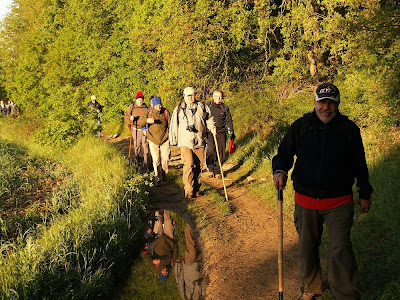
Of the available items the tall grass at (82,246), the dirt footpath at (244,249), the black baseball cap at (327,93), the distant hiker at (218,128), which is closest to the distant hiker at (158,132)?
the tall grass at (82,246)

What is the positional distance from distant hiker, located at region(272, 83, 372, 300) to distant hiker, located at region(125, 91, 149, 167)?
7191mm

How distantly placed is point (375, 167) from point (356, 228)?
182 cm

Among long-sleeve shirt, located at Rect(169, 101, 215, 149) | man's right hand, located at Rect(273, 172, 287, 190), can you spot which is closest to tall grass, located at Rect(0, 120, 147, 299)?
long-sleeve shirt, located at Rect(169, 101, 215, 149)

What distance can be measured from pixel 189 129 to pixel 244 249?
123 inches

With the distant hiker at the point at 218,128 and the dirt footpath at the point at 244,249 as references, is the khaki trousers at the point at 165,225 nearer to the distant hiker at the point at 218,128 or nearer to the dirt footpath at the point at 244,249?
the dirt footpath at the point at 244,249

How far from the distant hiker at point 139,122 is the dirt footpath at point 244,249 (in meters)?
2.63

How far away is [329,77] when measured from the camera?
1460cm

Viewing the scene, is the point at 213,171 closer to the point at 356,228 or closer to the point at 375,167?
the point at 375,167

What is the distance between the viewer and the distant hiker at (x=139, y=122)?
1121 cm

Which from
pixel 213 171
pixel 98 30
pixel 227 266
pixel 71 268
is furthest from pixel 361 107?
pixel 98 30

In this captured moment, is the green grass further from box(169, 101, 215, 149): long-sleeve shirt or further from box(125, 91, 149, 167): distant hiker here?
box(125, 91, 149, 167): distant hiker

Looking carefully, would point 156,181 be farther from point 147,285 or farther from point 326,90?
point 326,90

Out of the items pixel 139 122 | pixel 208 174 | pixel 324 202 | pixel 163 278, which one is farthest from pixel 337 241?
pixel 139 122

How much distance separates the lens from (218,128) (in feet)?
34.2
